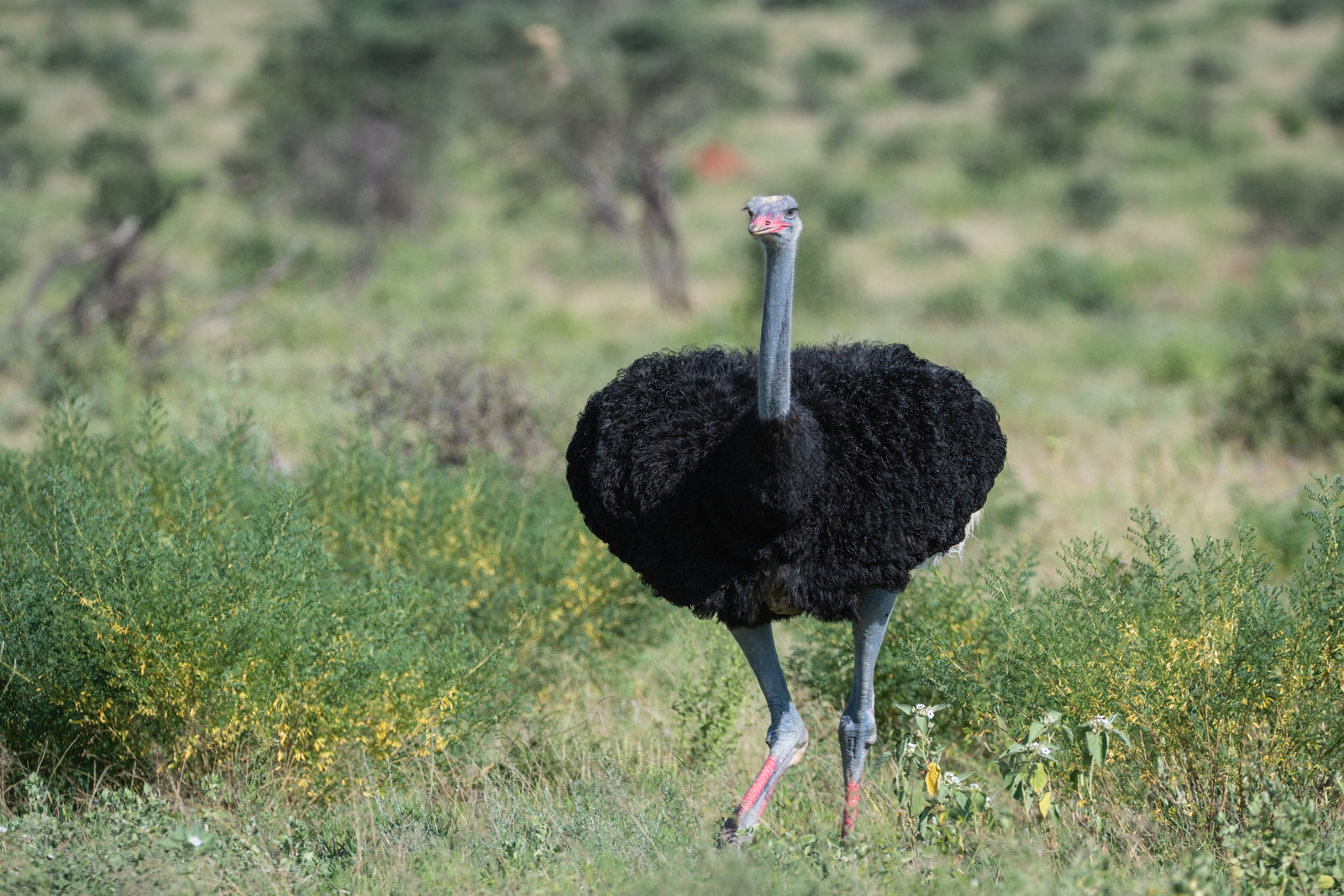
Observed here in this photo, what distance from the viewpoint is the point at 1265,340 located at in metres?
10.4

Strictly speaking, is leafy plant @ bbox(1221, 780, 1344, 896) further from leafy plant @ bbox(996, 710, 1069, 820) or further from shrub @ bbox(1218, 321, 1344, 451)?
shrub @ bbox(1218, 321, 1344, 451)

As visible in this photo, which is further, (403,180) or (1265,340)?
(403,180)

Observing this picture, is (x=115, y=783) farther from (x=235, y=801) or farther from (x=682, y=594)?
(x=682, y=594)

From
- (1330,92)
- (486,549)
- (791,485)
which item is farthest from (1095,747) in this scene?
(1330,92)

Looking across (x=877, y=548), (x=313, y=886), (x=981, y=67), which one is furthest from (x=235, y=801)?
(x=981, y=67)

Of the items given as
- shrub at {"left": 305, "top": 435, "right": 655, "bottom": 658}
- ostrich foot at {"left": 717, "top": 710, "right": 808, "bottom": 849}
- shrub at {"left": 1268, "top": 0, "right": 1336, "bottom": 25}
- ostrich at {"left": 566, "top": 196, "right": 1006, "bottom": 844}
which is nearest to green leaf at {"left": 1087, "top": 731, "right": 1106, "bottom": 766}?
ostrich at {"left": 566, "top": 196, "right": 1006, "bottom": 844}

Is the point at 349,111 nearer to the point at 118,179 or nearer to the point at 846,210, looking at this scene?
the point at 118,179

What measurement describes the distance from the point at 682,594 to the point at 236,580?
1462 millimetres

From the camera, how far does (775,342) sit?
3578 mm

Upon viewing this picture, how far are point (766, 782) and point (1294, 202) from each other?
1874cm

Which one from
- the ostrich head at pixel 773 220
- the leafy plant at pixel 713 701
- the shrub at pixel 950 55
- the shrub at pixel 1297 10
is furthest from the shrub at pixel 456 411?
the shrub at pixel 1297 10

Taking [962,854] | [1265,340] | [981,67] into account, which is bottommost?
[981,67]

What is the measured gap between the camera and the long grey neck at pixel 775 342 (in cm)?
357

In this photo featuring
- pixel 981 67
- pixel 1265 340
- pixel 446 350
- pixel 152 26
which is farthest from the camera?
pixel 152 26
